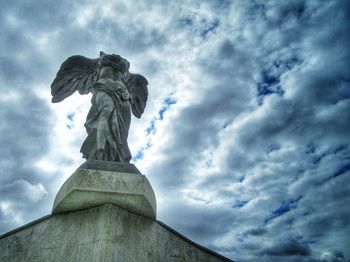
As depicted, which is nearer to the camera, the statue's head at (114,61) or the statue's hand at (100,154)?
the statue's hand at (100,154)

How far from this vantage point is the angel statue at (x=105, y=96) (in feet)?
14.7

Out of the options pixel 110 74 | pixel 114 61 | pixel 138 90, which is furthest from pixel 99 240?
pixel 138 90

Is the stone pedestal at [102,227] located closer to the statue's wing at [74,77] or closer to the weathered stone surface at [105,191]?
the weathered stone surface at [105,191]

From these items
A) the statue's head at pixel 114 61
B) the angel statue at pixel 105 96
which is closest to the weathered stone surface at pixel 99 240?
the angel statue at pixel 105 96

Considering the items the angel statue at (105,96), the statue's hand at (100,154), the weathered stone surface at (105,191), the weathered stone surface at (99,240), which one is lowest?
the weathered stone surface at (99,240)

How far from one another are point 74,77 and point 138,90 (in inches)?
60.2

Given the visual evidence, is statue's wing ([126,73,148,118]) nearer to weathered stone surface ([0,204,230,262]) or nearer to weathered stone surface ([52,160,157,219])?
weathered stone surface ([52,160,157,219])

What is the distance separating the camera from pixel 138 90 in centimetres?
667

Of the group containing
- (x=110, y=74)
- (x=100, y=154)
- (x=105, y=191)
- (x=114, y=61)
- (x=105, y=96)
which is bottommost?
(x=105, y=191)

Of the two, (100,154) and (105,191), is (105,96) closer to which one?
(100,154)

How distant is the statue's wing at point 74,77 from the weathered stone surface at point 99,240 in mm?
3340

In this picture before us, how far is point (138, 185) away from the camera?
11.0 feet

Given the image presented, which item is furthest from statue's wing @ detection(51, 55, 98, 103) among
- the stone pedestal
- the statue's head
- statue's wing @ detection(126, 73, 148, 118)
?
the stone pedestal

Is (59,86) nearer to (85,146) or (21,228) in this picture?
(85,146)
